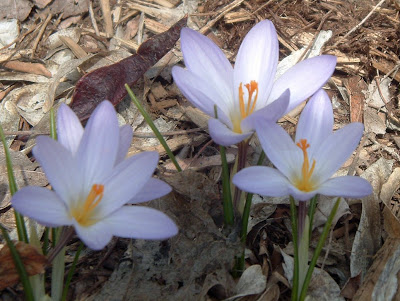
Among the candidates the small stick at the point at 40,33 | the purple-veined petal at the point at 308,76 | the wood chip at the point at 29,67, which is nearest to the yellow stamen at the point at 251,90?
the purple-veined petal at the point at 308,76

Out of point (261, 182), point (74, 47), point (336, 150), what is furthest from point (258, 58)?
point (74, 47)

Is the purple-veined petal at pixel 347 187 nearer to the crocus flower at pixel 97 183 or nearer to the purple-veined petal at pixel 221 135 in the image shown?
the purple-veined petal at pixel 221 135

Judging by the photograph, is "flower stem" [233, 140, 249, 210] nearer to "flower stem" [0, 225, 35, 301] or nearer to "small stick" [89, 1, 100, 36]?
"flower stem" [0, 225, 35, 301]

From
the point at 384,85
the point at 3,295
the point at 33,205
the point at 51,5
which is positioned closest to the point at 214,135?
the point at 33,205

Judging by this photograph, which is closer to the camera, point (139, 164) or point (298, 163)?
point (139, 164)

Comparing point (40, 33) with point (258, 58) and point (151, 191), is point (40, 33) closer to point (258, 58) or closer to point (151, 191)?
point (258, 58)

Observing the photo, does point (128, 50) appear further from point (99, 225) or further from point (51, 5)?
point (99, 225)
